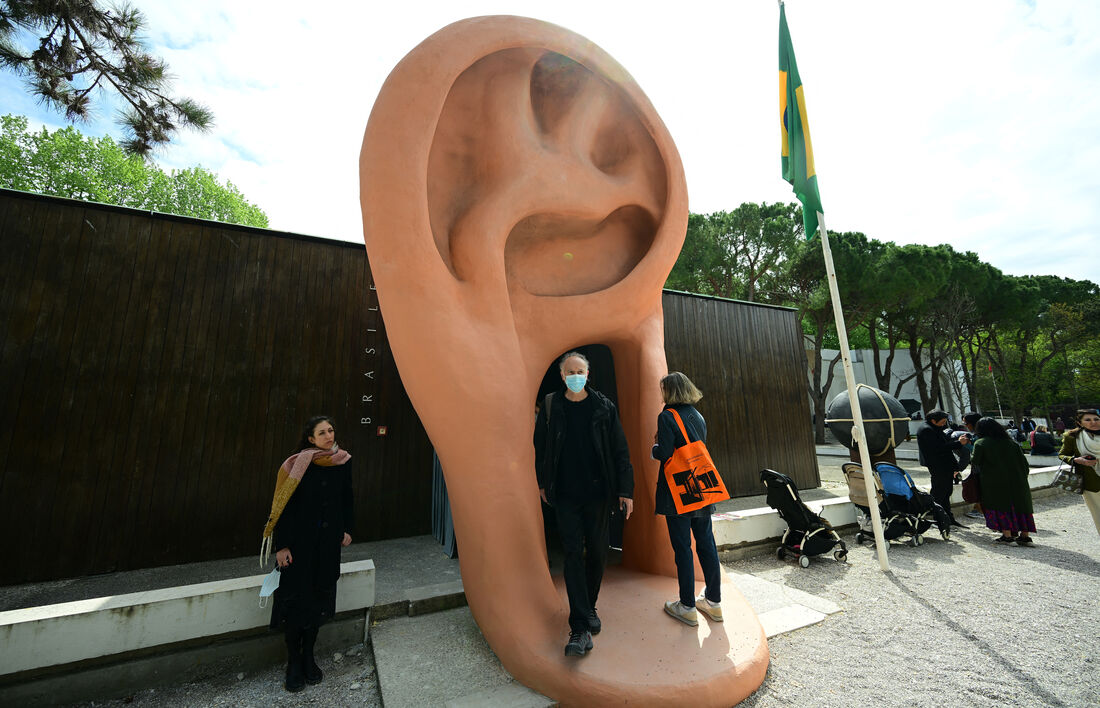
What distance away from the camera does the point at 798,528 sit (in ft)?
17.7

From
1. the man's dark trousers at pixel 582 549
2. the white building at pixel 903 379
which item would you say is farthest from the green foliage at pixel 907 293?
the man's dark trousers at pixel 582 549

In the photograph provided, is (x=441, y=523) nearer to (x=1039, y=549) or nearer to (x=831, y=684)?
(x=831, y=684)

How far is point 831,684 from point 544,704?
6.07ft

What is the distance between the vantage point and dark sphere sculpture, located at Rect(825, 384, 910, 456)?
19.4 ft

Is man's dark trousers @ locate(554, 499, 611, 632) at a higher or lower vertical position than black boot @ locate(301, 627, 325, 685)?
higher

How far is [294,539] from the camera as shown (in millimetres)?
2883

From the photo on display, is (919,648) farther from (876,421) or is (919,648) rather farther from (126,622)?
(126,622)

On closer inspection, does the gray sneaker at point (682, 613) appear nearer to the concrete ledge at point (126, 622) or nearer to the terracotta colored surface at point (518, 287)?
the terracotta colored surface at point (518, 287)

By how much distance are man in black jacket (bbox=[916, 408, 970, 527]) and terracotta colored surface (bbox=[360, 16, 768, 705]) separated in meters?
5.50

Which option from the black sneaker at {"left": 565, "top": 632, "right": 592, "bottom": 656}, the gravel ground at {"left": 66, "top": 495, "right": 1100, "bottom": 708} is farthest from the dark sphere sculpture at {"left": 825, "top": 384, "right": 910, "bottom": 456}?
the black sneaker at {"left": 565, "top": 632, "right": 592, "bottom": 656}

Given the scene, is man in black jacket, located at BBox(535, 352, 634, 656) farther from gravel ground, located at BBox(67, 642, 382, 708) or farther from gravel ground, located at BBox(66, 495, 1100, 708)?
gravel ground, located at BBox(67, 642, 382, 708)

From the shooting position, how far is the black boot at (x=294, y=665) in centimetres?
282

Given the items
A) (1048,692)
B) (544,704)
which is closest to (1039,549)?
(1048,692)

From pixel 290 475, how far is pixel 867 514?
274 inches
